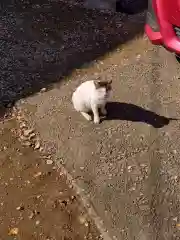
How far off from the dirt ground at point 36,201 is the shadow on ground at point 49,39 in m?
0.98

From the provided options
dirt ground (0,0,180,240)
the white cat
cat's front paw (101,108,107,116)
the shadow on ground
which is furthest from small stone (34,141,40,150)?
the shadow on ground

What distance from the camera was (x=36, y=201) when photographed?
4.36m

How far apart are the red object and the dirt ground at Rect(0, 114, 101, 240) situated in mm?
1753

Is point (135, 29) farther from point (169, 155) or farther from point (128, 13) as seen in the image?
point (169, 155)

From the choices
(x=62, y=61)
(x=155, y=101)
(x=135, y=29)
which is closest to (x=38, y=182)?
(x=155, y=101)

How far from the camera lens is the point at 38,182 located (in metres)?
4.55

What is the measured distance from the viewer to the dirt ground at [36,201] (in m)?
4.10

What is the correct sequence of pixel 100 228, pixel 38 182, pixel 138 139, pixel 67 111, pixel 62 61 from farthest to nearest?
pixel 62 61 → pixel 67 111 → pixel 138 139 → pixel 38 182 → pixel 100 228

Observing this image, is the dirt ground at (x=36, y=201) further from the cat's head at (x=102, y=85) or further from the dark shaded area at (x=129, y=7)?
the dark shaded area at (x=129, y=7)

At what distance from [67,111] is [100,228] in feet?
5.27

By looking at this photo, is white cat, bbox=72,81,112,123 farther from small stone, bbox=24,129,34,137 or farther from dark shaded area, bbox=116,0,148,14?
dark shaded area, bbox=116,0,148,14

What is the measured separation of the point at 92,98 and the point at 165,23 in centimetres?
111

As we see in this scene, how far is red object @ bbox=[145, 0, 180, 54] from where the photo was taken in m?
5.06

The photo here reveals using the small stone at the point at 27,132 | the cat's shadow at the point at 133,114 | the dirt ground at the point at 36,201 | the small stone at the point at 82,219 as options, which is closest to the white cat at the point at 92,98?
the cat's shadow at the point at 133,114
